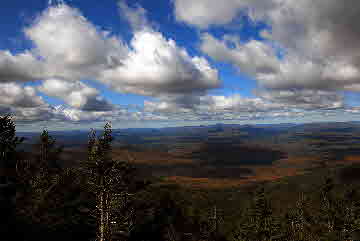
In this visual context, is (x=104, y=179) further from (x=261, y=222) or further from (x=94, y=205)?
(x=261, y=222)

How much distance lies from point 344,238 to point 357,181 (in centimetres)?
17945

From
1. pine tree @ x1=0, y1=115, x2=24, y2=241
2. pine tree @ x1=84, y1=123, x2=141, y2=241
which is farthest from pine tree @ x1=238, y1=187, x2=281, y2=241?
pine tree @ x1=0, y1=115, x2=24, y2=241

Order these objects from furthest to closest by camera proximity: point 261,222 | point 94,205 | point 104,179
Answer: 1. point 94,205
2. point 261,222
3. point 104,179

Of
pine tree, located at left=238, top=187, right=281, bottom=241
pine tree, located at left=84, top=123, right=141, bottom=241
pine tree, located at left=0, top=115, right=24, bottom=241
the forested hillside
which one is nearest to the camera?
pine tree, located at left=84, top=123, right=141, bottom=241

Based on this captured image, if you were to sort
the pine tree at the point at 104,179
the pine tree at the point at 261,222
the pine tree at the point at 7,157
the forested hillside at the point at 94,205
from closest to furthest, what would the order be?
the pine tree at the point at 104,179 → the forested hillside at the point at 94,205 → the pine tree at the point at 7,157 → the pine tree at the point at 261,222

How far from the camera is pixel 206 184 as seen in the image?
19850 cm

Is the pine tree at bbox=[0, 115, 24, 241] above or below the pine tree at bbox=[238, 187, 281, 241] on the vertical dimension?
above

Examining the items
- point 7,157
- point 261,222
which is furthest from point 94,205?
point 261,222

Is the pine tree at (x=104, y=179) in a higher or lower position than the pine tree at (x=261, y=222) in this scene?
higher

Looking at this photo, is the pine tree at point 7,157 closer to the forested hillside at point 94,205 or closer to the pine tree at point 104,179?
the forested hillside at point 94,205

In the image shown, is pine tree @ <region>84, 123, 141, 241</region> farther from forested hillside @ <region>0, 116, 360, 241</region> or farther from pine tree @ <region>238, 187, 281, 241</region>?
pine tree @ <region>238, 187, 281, 241</region>

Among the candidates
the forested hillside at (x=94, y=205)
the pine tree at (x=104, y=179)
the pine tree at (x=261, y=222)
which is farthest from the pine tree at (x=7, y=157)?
the pine tree at (x=261, y=222)

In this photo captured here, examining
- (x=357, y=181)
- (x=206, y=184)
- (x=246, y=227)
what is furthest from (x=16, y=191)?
(x=357, y=181)

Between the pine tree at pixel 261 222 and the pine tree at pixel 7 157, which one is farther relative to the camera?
the pine tree at pixel 261 222
